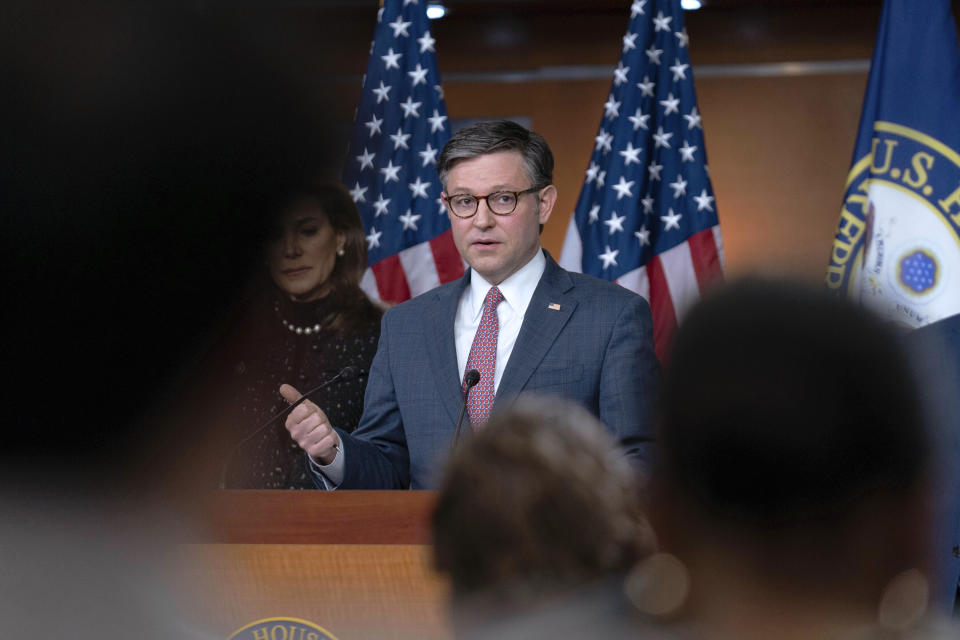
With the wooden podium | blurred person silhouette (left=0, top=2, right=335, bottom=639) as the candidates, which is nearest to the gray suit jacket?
the wooden podium

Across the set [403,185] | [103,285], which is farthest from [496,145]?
[103,285]

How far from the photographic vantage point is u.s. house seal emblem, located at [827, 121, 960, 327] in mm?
3455

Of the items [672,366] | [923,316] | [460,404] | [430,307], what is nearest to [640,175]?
[923,316]

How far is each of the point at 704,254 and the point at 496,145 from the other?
148 centimetres

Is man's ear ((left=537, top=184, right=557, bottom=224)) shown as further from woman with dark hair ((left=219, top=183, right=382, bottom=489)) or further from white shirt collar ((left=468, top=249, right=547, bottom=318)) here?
woman with dark hair ((left=219, top=183, right=382, bottom=489))

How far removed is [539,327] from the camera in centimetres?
253

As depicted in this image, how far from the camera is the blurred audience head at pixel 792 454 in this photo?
1.85ft

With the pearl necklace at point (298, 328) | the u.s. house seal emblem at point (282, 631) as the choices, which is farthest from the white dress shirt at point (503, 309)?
the pearl necklace at point (298, 328)

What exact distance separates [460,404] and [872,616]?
1.80 metres

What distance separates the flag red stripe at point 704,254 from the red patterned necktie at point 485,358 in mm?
1445

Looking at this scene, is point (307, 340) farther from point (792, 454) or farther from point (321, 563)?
point (792, 454)

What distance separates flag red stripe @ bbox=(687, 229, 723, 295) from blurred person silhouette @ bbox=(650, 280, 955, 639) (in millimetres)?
3274

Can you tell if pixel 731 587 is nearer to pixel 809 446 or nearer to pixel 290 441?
pixel 809 446

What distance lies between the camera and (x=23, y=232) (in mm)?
456
